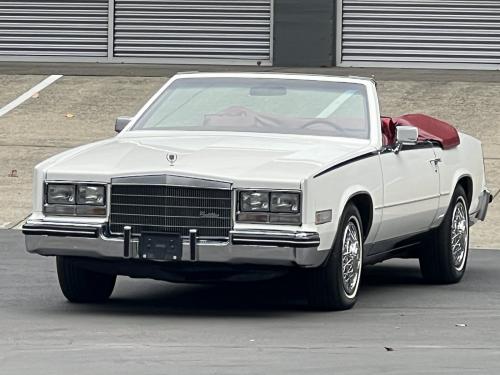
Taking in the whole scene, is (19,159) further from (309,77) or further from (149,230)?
(149,230)

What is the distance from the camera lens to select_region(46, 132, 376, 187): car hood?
365 inches

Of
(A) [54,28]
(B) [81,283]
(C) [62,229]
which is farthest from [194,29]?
(C) [62,229]

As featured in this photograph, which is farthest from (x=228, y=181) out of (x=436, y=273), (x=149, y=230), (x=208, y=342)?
(x=436, y=273)

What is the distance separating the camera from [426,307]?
1008 centimetres

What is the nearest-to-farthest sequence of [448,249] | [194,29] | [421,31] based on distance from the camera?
[448,249] < [421,31] < [194,29]

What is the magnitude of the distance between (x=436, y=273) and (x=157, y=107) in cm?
232

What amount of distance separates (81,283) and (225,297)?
1037 millimetres

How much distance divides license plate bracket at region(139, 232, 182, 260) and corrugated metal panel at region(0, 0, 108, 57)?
17.5 metres

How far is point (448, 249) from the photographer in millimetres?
11258

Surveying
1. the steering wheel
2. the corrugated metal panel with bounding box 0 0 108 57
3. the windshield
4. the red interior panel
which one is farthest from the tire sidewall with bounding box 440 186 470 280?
the corrugated metal panel with bounding box 0 0 108 57

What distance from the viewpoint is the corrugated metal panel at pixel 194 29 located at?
2612 centimetres

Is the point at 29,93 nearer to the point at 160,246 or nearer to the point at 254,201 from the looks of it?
the point at 160,246

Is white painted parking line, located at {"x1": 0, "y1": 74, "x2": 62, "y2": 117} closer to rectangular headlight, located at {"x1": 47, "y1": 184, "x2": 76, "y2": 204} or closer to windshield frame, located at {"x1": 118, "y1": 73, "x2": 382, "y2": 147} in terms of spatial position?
windshield frame, located at {"x1": 118, "y1": 73, "x2": 382, "y2": 147}

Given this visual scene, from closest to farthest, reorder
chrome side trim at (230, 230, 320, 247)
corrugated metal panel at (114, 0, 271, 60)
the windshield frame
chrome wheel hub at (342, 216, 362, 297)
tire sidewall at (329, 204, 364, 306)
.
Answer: chrome side trim at (230, 230, 320, 247), tire sidewall at (329, 204, 364, 306), chrome wheel hub at (342, 216, 362, 297), the windshield frame, corrugated metal panel at (114, 0, 271, 60)
